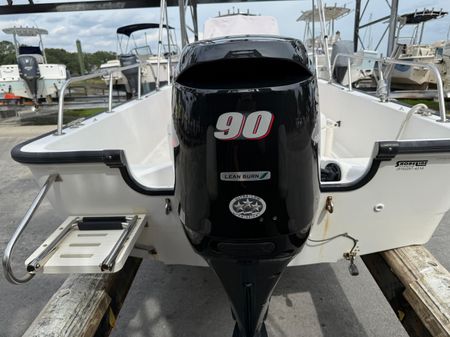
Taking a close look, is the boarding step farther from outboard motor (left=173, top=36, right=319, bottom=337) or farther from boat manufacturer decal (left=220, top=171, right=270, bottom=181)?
boat manufacturer decal (left=220, top=171, right=270, bottom=181)

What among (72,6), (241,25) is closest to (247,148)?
(241,25)

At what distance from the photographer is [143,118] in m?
3.02

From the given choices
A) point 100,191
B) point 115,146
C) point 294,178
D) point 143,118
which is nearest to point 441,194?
point 294,178

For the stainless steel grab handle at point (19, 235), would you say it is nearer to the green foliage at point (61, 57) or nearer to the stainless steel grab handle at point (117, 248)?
the stainless steel grab handle at point (117, 248)

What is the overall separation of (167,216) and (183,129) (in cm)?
54

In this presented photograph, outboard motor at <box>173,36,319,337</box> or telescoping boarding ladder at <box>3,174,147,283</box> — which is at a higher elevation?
outboard motor at <box>173,36,319,337</box>

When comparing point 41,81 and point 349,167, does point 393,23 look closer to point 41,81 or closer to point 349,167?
point 349,167

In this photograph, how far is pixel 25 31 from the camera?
1038 centimetres

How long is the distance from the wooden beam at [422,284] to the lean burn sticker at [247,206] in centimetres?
71

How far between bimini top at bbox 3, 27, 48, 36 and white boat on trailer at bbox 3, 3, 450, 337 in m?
10.4

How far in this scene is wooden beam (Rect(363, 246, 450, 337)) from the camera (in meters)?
1.11

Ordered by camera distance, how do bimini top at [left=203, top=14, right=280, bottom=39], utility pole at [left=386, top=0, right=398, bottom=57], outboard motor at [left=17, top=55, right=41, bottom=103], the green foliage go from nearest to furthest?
bimini top at [left=203, top=14, right=280, bottom=39], utility pole at [left=386, top=0, right=398, bottom=57], outboard motor at [left=17, top=55, right=41, bottom=103], the green foliage

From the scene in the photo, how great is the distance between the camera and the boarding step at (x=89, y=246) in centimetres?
113

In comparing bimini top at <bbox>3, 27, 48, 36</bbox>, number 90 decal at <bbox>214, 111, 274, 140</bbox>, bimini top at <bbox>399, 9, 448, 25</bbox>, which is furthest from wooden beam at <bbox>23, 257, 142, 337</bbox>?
bimini top at <bbox>3, 27, 48, 36</bbox>
